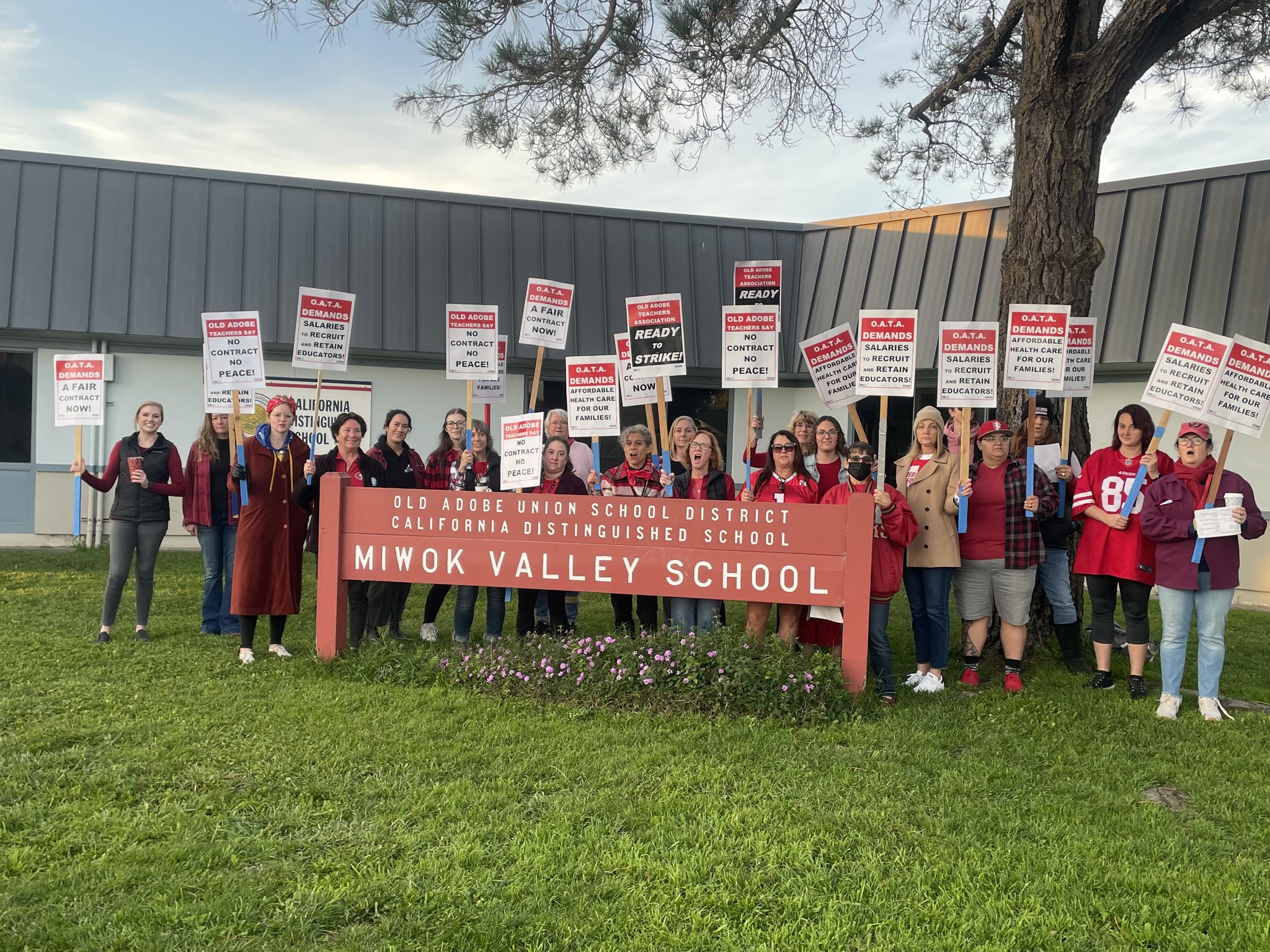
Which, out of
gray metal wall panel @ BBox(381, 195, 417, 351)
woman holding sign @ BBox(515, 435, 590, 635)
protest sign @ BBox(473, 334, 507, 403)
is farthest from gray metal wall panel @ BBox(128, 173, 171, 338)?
woman holding sign @ BBox(515, 435, 590, 635)

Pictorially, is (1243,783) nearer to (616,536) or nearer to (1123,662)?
(1123,662)

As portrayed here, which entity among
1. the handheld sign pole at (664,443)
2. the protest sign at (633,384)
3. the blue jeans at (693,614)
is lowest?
the blue jeans at (693,614)

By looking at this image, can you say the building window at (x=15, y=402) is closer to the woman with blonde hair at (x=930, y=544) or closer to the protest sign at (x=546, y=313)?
the protest sign at (x=546, y=313)

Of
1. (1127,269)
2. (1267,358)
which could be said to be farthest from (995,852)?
(1127,269)

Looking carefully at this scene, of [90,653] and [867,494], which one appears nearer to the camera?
[867,494]

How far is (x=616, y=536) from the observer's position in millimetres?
5953

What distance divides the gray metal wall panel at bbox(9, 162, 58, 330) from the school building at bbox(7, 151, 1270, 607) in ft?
0.07

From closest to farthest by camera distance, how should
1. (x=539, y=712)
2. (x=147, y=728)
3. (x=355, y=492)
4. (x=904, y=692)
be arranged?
1. (x=147, y=728)
2. (x=539, y=712)
3. (x=904, y=692)
4. (x=355, y=492)

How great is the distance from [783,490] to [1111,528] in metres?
2.09

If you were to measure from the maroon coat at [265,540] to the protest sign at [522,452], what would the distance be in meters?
1.54

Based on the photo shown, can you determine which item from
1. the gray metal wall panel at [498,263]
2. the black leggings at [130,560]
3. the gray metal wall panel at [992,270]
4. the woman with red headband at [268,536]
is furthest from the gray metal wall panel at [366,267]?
the gray metal wall panel at [992,270]

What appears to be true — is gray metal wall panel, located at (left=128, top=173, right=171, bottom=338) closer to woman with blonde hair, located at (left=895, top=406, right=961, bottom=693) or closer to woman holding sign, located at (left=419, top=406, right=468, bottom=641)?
woman holding sign, located at (left=419, top=406, right=468, bottom=641)

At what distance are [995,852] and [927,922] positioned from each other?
25.1 inches

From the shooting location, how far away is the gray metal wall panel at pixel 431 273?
12516 mm
